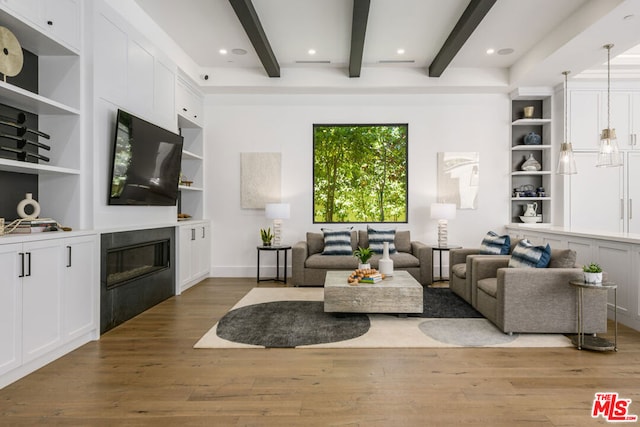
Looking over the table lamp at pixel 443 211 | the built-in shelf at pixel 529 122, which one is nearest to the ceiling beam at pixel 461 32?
the built-in shelf at pixel 529 122

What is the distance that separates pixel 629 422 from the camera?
2.06 meters

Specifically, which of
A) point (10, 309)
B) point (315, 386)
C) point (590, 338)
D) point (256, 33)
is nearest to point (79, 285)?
point (10, 309)

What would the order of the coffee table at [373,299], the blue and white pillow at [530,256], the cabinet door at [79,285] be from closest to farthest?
1. the cabinet door at [79,285]
2. the blue and white pillow at [530,256]
3. the coffee table at [373,299]

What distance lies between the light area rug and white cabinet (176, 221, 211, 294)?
1.74 metres

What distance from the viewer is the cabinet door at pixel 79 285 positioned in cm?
297

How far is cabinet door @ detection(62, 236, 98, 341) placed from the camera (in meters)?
2.97

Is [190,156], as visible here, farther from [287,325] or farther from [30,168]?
[287,325]

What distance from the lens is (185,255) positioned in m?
5.34

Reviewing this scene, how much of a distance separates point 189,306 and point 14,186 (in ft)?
7.02

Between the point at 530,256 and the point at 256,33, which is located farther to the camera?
the point at 256,33

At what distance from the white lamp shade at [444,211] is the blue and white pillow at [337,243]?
4.61 ft

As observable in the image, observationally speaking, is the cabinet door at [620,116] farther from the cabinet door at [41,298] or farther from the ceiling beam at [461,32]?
the cabinet door at [41,298]

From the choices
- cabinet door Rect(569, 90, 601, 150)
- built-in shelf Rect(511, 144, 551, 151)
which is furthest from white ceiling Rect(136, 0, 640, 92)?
built-in shelf Rect(511, 144, 551, 151)

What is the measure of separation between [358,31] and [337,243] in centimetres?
292
